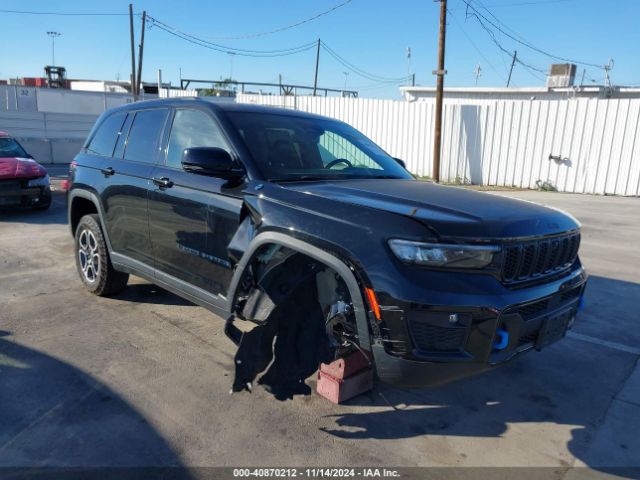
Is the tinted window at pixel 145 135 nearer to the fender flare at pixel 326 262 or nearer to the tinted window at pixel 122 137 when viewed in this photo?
the tinted window at pixel 122 137

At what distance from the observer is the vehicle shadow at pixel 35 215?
9645 mm

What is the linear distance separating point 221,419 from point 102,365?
46.5 inches

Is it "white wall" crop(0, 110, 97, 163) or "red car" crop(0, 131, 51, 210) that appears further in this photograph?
"white wall" crop(0, 110, 97, 163)

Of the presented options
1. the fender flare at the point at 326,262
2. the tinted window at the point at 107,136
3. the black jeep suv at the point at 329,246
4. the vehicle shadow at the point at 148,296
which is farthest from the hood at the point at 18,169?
the fender flare at the point at 326,262

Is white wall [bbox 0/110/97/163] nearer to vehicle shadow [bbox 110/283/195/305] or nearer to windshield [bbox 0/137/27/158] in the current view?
windshield [bbox 0/137/27/158]

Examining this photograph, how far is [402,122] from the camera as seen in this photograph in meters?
19.0

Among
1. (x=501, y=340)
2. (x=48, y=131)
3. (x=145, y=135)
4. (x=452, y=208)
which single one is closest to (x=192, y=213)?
(x=145, y=135)

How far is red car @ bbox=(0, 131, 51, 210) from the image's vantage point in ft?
31.7

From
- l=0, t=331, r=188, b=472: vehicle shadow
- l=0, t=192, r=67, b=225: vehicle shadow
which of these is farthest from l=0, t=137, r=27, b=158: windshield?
l=0, t=331, r=188, b=472: vehicle shadow

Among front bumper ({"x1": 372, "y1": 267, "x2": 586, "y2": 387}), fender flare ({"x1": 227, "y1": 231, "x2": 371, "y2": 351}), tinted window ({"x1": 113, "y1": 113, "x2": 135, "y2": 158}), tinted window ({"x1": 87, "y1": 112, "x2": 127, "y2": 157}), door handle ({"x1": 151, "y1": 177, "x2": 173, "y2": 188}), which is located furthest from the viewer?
tinted window ({"x1": 87, "y1": 112, "x2": 127, "y2": 157})

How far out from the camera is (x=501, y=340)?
103 inches

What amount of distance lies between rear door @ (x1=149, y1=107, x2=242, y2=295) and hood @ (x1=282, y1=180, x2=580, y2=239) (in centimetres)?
56

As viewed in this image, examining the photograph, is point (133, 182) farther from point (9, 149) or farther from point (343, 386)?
point (9, 149)

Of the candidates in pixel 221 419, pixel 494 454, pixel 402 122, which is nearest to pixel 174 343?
pixel 221 419
